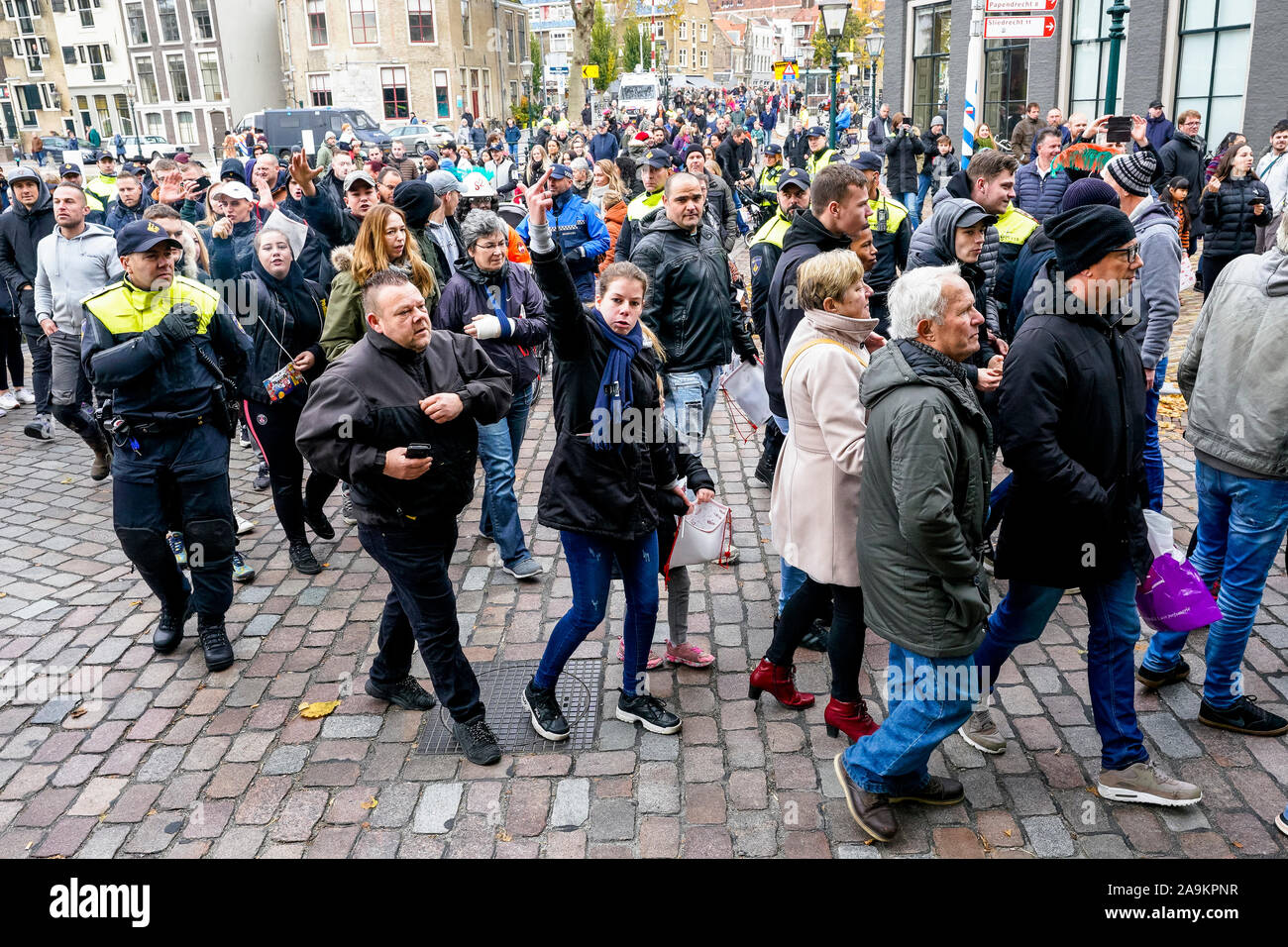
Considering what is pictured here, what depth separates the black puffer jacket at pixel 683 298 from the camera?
5820 millimetres

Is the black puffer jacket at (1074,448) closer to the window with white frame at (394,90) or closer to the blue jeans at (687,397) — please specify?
the blue jeans at (687,397)

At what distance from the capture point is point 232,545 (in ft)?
16.7

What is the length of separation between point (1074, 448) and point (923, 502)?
2.59ft

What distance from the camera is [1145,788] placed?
3.67 meters

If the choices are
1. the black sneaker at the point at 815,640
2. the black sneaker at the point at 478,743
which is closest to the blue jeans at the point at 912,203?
the black sneaker at the point at 815,640

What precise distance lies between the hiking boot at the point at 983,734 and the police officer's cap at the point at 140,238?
4344 mm

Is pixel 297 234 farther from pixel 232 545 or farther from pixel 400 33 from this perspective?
pixel 400 33

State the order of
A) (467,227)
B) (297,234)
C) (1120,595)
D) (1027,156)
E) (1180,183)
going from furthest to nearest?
(1027,156)
(1180,183)
(297,234)
(467,227)
(1120,595)

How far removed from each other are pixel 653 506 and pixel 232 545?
2.40 metres

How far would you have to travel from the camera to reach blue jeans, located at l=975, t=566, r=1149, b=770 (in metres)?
3.64

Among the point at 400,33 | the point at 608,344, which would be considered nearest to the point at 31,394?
the point at 608,344

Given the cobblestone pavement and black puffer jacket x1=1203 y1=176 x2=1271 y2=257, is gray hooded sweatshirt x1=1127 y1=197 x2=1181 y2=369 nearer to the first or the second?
the cobblestone pavement

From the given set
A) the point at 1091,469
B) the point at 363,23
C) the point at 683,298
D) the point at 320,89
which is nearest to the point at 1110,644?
the point at 1091,469

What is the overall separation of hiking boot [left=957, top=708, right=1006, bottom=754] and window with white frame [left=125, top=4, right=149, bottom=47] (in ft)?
229
